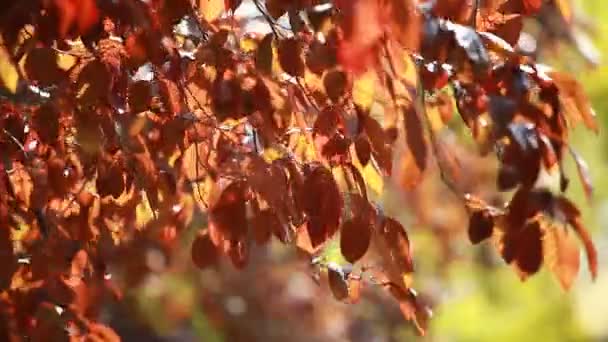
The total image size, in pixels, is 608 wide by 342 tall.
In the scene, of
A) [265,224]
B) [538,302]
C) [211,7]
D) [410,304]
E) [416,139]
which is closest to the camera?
[416,139]

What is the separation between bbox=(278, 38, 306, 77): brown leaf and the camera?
1731 mm

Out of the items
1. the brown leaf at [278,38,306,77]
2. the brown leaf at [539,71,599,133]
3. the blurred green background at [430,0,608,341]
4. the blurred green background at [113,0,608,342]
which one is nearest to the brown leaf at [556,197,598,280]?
the brown leaf at [539,71,599,133]

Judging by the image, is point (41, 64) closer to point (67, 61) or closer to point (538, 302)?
point (67, 61)

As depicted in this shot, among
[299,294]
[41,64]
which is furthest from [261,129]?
[299,294]

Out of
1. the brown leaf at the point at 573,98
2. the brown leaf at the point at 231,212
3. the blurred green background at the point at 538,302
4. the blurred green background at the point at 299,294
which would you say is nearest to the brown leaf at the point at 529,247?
the brown leaf at the point at 573,98

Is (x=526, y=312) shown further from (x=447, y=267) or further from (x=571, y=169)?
(x=447, y=267)

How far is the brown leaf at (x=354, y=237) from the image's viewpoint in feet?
6.00

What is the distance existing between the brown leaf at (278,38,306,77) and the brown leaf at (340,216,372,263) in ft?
0.78

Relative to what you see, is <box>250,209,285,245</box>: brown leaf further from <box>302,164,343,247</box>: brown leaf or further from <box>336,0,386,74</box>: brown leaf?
<box>336,0,386,74</box>: brown leaf

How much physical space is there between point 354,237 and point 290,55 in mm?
281

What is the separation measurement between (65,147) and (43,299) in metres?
0.26

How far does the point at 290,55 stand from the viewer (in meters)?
1.74

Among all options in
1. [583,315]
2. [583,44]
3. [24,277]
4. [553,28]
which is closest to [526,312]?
[583,315]

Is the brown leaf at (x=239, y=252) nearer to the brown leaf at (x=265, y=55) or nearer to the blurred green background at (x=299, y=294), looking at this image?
the brown leaf at (x=265, y=55)
